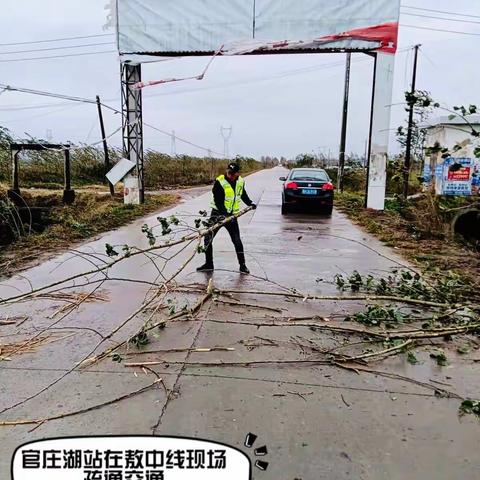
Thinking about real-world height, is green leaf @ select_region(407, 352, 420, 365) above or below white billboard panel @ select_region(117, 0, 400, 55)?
below

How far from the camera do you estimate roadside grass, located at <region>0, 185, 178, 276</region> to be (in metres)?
8.98

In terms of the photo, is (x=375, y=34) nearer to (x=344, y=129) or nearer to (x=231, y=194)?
(x=231, y=194)

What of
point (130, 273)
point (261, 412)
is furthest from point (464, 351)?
point (130, 273)

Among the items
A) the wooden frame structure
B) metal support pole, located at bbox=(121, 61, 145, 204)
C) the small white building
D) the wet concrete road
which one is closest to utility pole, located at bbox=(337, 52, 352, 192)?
the small white building

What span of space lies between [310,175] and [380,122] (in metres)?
2.82

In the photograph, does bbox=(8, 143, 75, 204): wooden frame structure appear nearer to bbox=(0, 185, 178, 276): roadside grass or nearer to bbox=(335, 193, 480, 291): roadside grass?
bbox=(0, 185, 178, 276): roadside grass

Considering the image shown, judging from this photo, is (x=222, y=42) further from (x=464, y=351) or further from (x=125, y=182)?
(x=464, y=351)

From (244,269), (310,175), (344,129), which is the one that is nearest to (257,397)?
(244,269)

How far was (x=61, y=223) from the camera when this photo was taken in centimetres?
1293

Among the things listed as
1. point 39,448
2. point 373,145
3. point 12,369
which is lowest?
point 12,369

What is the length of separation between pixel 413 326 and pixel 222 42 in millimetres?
12156

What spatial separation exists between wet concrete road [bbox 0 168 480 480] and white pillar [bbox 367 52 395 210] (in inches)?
423

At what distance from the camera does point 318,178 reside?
1664cm

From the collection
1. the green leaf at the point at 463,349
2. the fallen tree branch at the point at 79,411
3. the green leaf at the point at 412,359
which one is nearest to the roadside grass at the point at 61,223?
the fallen tree branch at the point at 79,411
